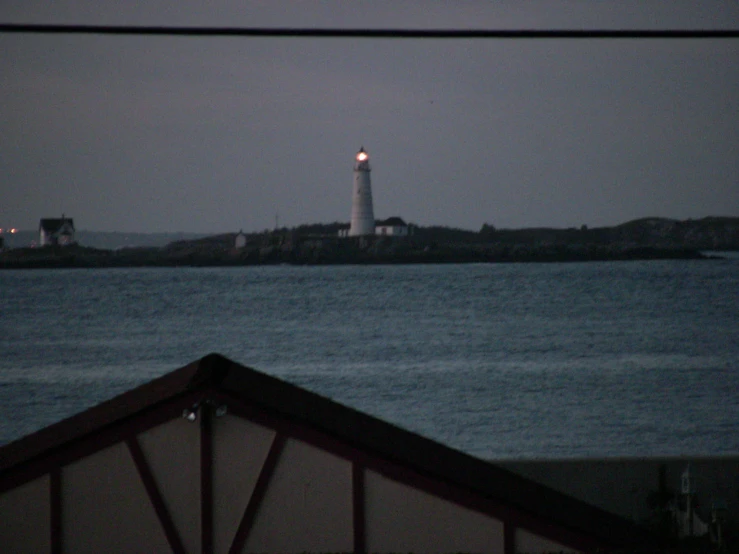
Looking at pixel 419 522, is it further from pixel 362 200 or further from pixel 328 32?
pixel 362 200

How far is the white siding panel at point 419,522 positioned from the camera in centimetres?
721

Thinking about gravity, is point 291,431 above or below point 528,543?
above

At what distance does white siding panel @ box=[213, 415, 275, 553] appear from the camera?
23.5ft

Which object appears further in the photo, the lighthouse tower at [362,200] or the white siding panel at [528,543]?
the lighthouse tower at [362,200]

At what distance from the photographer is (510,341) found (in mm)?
60344

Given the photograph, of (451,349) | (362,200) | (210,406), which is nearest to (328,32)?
(210,406)

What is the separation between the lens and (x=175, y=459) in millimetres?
7203

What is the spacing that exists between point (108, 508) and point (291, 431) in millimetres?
1383

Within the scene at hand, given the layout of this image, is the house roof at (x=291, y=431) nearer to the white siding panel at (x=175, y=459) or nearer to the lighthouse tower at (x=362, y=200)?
the white siding panel at (x=175, y=459)

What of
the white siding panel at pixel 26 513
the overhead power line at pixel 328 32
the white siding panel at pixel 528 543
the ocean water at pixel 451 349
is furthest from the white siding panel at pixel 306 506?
the ocean water at pixel 451 349

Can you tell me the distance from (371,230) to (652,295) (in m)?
26.5

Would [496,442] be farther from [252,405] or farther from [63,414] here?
[252,405]

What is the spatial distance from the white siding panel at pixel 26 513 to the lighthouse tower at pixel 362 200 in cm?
8189

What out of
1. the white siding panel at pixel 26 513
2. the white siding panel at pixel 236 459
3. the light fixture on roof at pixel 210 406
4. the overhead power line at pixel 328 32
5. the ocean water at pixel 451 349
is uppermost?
the overhead power line at pixel 328 32
